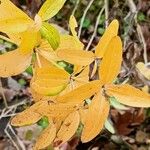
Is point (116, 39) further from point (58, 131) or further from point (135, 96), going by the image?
point (58, 131)

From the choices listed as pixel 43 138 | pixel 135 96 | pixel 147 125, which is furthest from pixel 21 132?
pixel 135 96

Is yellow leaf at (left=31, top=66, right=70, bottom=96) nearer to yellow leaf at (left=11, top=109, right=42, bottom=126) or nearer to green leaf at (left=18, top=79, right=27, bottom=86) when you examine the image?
yellow leaf at (left=11, top=109, right=42, bottom=126)

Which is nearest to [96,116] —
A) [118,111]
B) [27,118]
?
[27,118]

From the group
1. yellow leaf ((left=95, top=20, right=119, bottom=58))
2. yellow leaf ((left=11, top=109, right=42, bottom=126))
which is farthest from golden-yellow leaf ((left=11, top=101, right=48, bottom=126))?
yellow leaf ((left=95, top=20, right=119, bottom=58))

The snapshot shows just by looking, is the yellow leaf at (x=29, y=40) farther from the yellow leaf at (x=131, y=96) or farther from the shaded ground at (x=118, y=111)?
the shaded ground at (x=118, y=111)

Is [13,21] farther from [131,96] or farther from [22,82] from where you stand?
[22,82]

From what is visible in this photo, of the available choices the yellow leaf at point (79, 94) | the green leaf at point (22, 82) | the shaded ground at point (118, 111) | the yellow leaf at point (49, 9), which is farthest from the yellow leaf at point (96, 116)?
the green leaf at point (22, 82)
